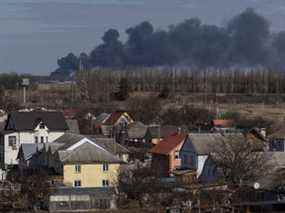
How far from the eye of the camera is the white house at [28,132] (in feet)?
71.2

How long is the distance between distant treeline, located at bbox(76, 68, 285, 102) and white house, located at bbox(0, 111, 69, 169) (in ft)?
64.2

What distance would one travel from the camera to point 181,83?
48125mm

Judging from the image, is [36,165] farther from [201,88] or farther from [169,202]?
[201,88]

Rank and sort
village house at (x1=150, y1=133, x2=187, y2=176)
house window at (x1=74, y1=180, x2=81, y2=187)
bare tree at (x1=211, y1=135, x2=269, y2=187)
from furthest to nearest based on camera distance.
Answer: village house at (x1=150, y1=133, x2=187, y2=176), house window at (x1=74, y1=180, x2=81, y2=187), bare tree at (x1=211, y1=135, x2=269, y2=187)

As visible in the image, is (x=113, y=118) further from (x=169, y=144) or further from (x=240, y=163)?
(x=240, y=163)

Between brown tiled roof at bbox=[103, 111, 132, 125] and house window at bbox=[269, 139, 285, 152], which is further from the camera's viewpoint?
brown tiled roof at bbox=[103, 111, 132, 125]

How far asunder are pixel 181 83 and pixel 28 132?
88.7 ft

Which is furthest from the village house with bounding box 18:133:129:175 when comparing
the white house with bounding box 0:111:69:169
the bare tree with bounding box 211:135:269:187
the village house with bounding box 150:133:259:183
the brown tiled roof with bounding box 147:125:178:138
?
the brown tiled roof with bounding box 147:125:178:138

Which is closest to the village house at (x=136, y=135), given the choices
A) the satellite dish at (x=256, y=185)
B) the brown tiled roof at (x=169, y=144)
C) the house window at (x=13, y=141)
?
the brown tiled roof at (x=169, y=144)

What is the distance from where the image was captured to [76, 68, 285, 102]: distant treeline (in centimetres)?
4378

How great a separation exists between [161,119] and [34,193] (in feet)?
51.7

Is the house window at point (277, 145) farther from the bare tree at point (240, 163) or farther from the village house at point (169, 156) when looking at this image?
the bare tree at point (240, 163)

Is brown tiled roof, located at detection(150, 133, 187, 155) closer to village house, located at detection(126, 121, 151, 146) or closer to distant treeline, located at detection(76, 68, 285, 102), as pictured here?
village house, located at detection(126, 121, 151, 146)

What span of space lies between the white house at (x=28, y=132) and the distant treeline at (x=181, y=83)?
64.2ft
